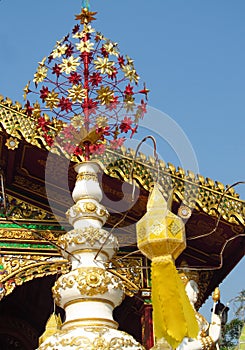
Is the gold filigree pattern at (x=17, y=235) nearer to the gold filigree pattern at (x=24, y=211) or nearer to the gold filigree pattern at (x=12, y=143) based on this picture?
the gold filigree pattern at (x=24, y=211)

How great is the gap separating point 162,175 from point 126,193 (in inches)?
27.5

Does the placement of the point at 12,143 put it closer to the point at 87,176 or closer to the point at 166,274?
the point at 87,176

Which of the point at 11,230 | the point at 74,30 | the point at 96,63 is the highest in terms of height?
the point at 11,230

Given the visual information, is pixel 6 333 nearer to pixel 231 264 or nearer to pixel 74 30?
pixel 231 264

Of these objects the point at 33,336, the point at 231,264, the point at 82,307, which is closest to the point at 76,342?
the point at 82,307

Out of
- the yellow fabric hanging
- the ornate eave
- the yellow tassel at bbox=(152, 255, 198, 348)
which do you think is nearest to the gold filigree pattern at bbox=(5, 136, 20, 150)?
the ornate eave

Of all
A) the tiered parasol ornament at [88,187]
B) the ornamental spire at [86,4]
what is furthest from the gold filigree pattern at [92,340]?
the ornamental spire at [86,4]

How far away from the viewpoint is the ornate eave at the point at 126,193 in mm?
5723

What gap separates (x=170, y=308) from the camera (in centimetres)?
259

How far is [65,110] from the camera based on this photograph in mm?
3672

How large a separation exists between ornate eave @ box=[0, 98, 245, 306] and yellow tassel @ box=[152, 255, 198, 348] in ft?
8.58

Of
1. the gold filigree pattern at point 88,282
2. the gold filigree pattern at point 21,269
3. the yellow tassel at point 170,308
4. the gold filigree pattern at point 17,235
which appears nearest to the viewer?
the yellow tassel at point 170,308

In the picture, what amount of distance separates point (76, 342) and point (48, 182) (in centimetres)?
363

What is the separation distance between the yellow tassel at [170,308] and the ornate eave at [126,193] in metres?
2.61
